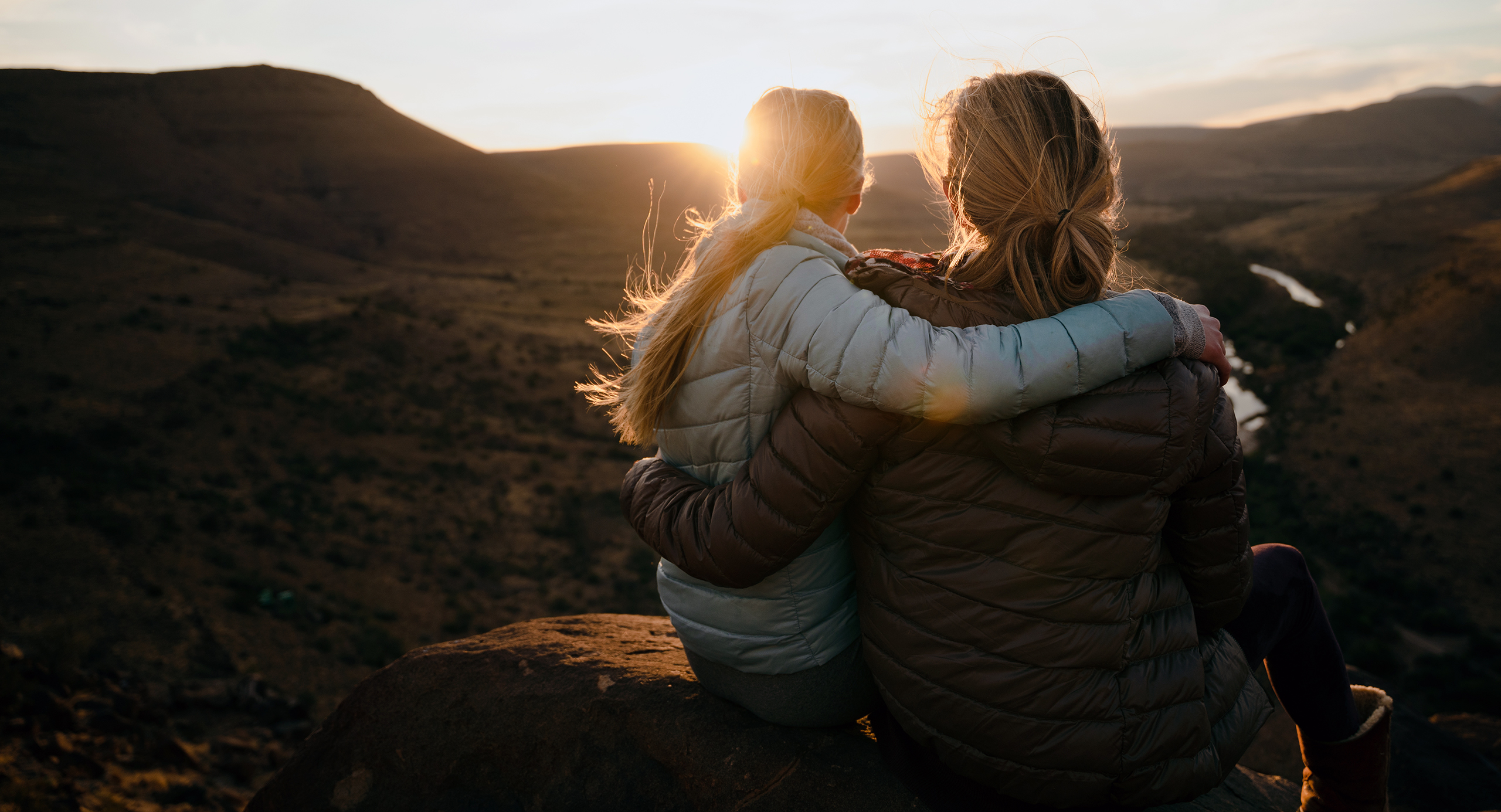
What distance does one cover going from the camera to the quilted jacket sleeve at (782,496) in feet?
5.44

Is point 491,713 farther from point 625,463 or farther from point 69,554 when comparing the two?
point 625,463

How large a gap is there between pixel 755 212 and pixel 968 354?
65 centimetres

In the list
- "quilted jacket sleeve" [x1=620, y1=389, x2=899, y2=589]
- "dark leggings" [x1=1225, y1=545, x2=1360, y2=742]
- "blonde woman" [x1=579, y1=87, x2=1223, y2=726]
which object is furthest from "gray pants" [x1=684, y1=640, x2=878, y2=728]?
"dark leggings" [x1=1225, y1=545, x2=1360, y2=742]

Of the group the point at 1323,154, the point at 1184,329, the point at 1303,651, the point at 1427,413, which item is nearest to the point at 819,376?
the point at 1184,329

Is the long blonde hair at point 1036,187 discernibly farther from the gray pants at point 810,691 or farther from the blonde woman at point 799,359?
the gray pants at point 810,691

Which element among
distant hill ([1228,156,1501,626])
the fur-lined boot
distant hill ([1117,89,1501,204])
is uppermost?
distant hill ([1117,89,1501,204])

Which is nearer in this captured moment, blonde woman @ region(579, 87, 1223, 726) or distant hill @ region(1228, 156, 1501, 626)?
blonde woman @ region(579, 87, 1223, 726)

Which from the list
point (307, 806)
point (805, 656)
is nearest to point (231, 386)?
point (307, 806)

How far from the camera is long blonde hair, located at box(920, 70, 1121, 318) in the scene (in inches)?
65.8

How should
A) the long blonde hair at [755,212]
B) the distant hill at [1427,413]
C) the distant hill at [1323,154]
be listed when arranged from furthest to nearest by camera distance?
the distant hill at [1323,154], the distant hill at [1427,413], the long blonde hair at [755,212]

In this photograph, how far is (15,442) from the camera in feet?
36.0

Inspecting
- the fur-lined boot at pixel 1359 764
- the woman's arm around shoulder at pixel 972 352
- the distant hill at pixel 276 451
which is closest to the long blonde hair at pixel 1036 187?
the woman's arm around shoulder at pixel 972 352

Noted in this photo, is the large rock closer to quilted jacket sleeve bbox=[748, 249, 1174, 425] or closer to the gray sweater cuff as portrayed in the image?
quilted jacket sleeve bbox=[748, 249, 1174, 425]

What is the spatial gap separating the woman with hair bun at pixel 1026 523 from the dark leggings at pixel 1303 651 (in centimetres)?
32
